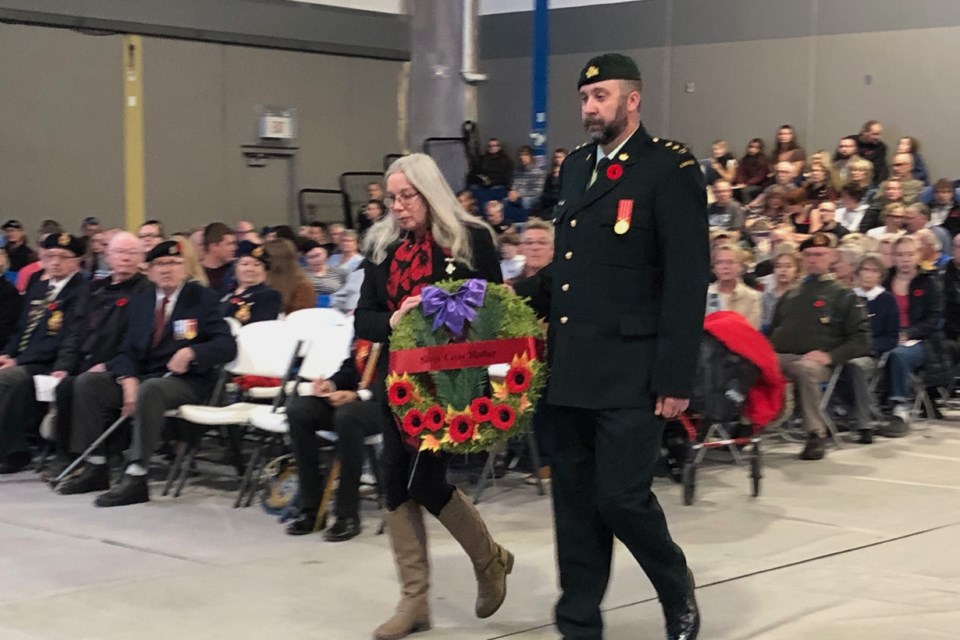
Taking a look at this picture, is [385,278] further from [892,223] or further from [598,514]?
[892,223]

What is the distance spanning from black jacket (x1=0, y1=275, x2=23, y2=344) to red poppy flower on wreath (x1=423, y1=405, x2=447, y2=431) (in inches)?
219

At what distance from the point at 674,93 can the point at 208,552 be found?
1558cm

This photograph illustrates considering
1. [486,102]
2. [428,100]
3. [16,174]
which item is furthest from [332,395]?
[486,102]

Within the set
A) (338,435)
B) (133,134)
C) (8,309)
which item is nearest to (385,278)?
(338,435)

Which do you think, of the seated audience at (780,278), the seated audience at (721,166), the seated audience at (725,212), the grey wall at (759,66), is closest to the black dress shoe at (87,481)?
the seated audience at (780,278)

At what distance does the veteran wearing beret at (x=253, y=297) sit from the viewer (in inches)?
341

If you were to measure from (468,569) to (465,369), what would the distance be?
155 cm

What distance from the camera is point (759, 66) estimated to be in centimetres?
1972

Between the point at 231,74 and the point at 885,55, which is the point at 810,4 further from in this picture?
the point at 231,74

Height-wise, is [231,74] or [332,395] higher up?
[231,74]

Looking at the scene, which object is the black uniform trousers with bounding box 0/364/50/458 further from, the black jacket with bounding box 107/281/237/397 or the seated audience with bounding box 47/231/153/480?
the black jacket with bounding box 107/281/237/397

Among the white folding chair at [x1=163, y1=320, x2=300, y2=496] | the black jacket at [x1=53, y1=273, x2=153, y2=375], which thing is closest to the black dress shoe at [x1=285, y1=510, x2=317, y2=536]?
the white folding chair at [x1=163, y1=320, x2=300, y2=496]

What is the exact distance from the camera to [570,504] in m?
4.38

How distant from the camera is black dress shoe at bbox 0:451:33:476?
28.0ft
